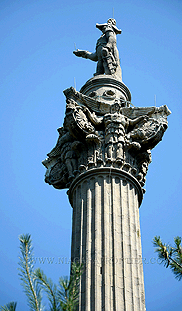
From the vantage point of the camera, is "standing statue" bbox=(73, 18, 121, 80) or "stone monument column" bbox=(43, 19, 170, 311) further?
"standing statue" bbox=(73, 18, 121, 80)

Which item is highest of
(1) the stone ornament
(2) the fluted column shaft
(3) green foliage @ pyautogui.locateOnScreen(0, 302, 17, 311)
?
(1) the stone ornament

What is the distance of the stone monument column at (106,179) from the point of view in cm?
1961

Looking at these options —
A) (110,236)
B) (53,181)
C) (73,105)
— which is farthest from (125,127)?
(110,236)

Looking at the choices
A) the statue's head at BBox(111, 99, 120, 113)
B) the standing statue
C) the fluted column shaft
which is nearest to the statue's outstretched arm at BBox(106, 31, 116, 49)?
the standing statue

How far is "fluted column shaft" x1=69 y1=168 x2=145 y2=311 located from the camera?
62.8 feet

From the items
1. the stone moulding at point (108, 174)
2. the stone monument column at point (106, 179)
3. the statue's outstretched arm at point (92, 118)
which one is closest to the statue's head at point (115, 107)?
the stone monument column at point (106, 179)

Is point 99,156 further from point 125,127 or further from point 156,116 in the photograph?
point 156,116

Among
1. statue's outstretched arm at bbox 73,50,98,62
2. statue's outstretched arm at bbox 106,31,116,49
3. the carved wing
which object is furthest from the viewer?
statue's outstretched arm at bbox 73,50,98,62

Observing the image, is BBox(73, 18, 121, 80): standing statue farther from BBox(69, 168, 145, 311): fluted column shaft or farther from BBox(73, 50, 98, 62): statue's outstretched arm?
BBox(69, 168, 145, 311): fluted column shaft

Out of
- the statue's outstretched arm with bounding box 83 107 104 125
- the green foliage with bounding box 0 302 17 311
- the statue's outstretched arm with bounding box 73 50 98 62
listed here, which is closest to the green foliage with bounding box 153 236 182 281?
the green foliage with bounding box 0 302 17 311

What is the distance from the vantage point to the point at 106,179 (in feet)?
76.4

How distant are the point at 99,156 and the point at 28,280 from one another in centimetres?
1159

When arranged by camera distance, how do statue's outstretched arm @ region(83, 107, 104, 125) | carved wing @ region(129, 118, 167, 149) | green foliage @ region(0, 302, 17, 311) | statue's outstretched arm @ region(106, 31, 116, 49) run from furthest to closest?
1. statue's outstretched arm @ region(106, 31, 116, 49)
2. statue's outstretched arm @ region(83, 107, 104, 125)
3. carved wing @ region(129, 118, 167, 149)
4. green foliage @ region(0, 302, 17, 311)

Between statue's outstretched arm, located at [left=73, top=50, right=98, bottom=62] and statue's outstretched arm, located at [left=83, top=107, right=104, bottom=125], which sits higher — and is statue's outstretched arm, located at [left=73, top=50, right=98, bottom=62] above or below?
above
